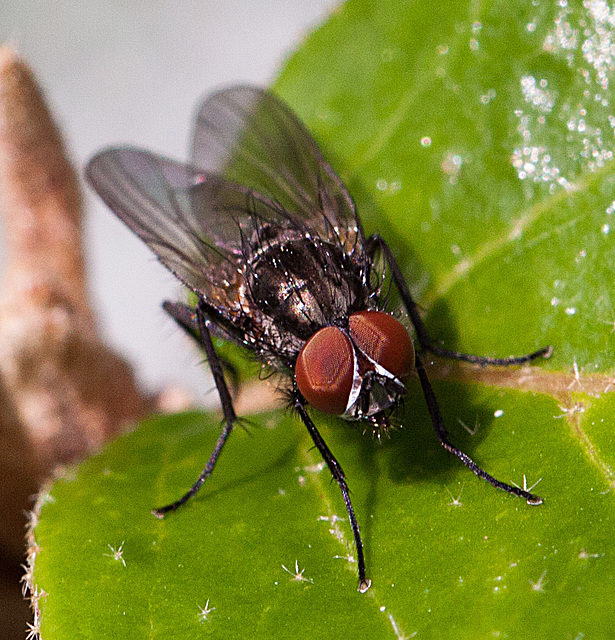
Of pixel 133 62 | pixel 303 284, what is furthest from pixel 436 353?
pixel 133 62

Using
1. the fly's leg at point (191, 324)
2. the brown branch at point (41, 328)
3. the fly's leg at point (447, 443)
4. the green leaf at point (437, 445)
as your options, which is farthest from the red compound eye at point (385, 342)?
the brown branch at point (41, 328)

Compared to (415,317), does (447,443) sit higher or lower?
lower

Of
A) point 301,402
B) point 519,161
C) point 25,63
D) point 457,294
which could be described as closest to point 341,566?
point 301,402

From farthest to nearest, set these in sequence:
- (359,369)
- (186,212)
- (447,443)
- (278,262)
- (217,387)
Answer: (186,212) < (217,387) < (278,262) < (447,443) < (359,369)

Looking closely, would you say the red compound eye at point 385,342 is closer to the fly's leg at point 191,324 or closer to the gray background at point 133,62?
the fly's leg at point 191,324

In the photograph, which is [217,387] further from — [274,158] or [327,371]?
[274,158]

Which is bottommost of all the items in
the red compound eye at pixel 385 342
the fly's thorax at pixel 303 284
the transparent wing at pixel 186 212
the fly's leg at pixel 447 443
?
the fly's leg at pixel 447 443

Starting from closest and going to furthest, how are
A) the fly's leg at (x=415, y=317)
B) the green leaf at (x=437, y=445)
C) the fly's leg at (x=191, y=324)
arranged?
1. the green leaf at (x=437, y=445)
2. the fly's leg at (x=415, y=317)
3. the fly's leg at (x=191, y=324)

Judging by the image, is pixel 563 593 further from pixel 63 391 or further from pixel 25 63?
pixel 25 63
